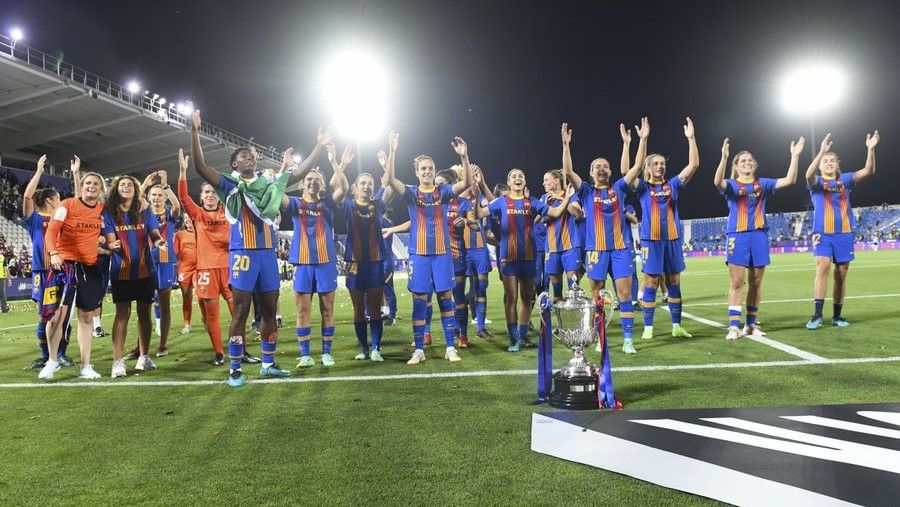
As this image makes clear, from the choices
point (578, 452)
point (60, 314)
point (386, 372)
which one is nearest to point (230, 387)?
point (386, 372)

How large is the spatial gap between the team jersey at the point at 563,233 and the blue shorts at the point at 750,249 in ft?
6.14

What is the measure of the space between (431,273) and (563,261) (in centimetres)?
218

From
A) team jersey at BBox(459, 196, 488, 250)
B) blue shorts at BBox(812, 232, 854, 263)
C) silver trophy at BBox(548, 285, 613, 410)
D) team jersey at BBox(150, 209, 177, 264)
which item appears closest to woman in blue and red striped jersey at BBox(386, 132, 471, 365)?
team jersey at BBox(459, 196, 488, 250)

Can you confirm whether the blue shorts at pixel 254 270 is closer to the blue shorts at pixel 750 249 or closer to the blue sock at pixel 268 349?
the blue sock at pixel 268 349

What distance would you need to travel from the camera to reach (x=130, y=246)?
6277 millimetres

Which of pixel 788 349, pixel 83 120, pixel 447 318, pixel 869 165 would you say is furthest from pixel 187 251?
pixel 83 120

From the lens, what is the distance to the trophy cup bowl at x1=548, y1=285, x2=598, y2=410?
4.02 meters

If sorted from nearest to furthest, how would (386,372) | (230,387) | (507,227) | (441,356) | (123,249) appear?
(230,387) < (386,372) < (123,249) < (441,356) < (507,227)

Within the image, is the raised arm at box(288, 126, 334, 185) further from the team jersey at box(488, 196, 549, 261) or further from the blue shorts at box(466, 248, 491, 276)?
the blue shorts at box(466, 248, 491, 276)

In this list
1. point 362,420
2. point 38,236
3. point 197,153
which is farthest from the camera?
point 38,236

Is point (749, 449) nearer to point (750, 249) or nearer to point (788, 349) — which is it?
point (788, 349)

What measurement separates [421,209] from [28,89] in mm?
26981

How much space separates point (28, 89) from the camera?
991 inches

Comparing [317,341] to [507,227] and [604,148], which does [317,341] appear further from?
[604,148]
